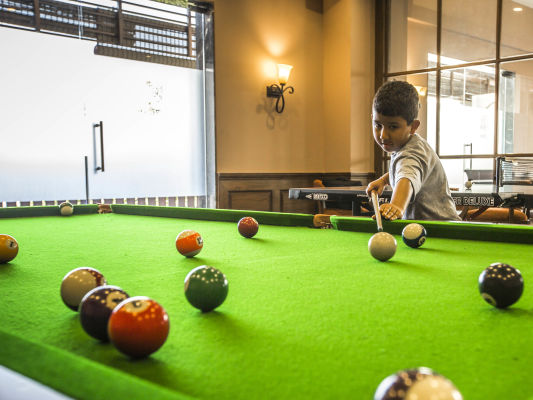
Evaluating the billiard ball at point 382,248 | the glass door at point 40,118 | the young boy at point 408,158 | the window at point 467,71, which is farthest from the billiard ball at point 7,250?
the window at point 467,71

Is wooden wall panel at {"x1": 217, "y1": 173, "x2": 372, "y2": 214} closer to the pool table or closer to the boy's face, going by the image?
the boy's face

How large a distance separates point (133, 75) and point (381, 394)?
17.7 feet

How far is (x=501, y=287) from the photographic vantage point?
1.02 meters

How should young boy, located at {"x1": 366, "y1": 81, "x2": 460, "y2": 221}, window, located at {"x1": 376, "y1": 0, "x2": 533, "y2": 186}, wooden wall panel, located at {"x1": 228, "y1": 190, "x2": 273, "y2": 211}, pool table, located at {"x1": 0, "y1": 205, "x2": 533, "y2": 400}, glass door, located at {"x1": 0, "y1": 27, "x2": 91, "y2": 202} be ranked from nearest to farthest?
pool table, located at {"x1": 0, "y1": 205, "x2": 533, "y2": 400} < young boy, located at {"x1": 366, "y1": 81, "x2": 460, "y2": 221} < glass door, located at {"x1": 0, "y1": 27, "x2": 91, "y2": 202} < window, located at {"x1": 376, "y1": 0, "x2": 533, "y2": 186} < wooden wall panel, located at {"x1": 228, "y1": 190, "x2": 273, "y2": 211}

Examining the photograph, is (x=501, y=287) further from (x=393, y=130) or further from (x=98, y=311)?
(x=393, y=130)

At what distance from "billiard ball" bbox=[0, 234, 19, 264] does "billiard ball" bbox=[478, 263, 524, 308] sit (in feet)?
5.20

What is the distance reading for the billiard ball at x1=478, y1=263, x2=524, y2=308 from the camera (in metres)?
1.02

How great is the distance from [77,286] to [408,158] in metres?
1.81

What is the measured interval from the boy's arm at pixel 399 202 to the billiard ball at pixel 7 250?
150cm

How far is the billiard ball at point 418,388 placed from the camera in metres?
0.50

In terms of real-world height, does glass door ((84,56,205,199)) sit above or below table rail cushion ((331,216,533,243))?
above

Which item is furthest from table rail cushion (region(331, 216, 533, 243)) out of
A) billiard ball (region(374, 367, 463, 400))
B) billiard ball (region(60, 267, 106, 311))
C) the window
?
the window

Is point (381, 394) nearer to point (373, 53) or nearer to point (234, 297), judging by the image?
point (234, 297)

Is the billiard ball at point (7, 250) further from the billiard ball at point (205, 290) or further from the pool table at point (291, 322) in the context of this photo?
the billiard ball at point (205, 290)
